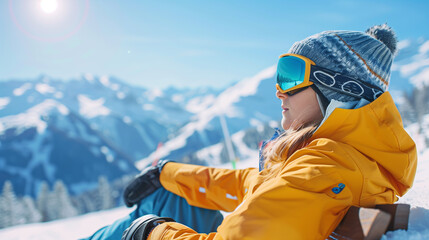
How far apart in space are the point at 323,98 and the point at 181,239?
1.23 metres

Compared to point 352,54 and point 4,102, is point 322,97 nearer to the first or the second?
point 352,54

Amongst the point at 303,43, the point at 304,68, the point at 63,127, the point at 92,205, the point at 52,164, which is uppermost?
the point at 63,127

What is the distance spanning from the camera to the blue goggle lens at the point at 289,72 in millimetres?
1946

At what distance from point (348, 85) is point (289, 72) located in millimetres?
415

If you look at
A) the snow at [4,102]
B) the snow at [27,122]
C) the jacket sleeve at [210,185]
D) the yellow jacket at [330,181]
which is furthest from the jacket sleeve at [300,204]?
the snow at [4,102]

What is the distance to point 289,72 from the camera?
6.63ft

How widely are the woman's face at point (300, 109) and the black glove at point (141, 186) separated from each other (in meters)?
1.65

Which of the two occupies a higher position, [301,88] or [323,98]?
[301,88]

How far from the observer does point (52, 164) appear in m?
105

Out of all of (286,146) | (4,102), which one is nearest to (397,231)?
(286,146)

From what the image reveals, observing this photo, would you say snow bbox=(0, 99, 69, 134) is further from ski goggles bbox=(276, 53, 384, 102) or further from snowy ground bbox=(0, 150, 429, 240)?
ski goggles bbox=(276, 53, 384, 102)

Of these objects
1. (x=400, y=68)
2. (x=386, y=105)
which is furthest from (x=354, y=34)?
(x=400, y=68)

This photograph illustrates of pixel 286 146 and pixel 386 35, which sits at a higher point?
pixel 386 35

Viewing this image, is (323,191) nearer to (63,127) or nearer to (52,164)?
(52,164)
